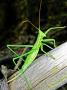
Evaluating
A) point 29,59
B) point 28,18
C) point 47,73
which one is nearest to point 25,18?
point 28,18

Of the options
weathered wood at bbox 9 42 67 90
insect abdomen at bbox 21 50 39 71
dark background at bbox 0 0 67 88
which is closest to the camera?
weathered wood at bbox 9 42 67 90

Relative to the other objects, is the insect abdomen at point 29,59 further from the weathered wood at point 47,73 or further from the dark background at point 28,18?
the dark background at point 28,18

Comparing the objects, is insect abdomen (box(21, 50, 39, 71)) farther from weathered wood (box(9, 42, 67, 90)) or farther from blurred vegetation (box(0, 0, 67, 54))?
blurred vegetation (box(0, 0, 67, 54))

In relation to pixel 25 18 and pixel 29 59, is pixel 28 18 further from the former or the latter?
pixel 29 59

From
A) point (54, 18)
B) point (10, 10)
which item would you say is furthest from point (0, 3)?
point (54, 18)

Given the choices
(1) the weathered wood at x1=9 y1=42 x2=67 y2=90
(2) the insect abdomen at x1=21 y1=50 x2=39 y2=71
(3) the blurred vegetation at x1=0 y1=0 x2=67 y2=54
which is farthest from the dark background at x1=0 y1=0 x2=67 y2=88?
(1) the weathered wood at x1=9 y1=42 x2=67 y2=90

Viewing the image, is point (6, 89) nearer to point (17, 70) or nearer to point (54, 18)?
point (17, 70)
